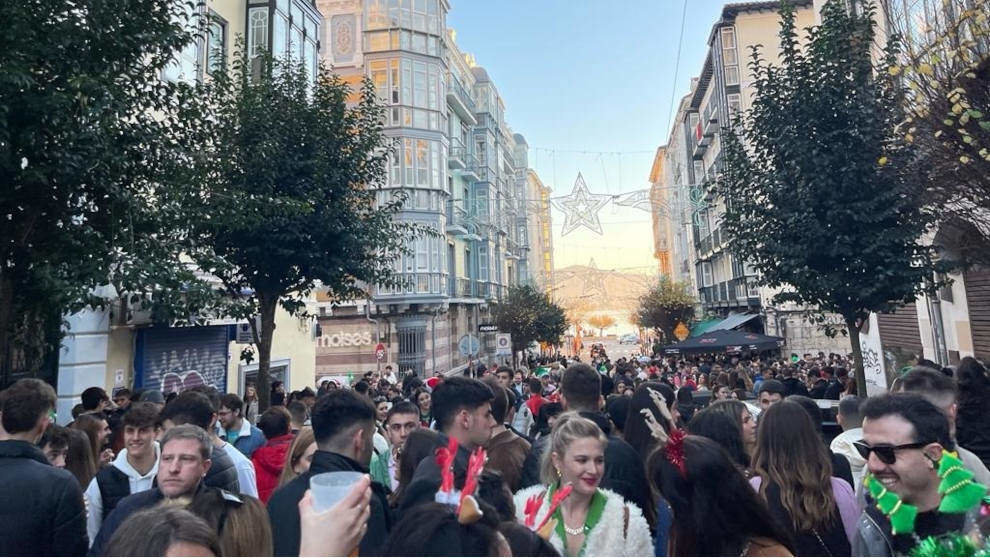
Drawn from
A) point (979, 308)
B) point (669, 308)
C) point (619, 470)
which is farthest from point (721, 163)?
point (619, 470)

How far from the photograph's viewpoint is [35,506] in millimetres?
3213

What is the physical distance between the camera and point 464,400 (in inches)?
156

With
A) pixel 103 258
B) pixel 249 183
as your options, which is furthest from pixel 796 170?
pixel 103 258

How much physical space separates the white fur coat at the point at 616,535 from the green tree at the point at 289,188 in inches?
276

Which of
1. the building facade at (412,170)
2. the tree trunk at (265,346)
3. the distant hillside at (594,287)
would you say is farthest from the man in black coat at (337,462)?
the distant hillside at (594,287)

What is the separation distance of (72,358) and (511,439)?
29.7ft

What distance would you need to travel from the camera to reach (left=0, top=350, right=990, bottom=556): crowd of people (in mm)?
2037

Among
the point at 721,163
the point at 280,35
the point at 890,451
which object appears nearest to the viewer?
the point at 890,451

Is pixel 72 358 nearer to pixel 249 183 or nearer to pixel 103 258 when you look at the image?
pixel 249 183

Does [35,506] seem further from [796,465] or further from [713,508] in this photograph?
[796,465]

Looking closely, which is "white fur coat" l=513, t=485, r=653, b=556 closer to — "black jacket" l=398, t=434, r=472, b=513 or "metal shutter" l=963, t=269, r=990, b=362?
"black jacket" l=398, t=434, r=472, b=513

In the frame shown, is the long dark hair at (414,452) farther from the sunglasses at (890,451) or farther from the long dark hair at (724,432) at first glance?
the sunglasses at (890,451)

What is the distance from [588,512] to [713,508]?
82 centimetres

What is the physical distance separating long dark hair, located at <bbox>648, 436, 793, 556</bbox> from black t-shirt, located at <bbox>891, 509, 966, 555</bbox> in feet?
1.49
